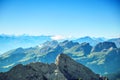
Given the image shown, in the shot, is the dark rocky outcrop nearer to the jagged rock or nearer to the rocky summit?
the rocky summit

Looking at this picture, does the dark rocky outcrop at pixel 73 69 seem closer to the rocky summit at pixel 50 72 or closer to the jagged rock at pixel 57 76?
the rocky summit at pixel 50 72

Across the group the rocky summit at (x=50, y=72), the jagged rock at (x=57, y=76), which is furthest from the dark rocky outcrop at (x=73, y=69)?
the jagged rock at (x=57, y=76)

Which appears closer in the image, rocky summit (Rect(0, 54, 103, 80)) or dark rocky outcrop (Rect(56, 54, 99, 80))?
rocky summit (Rect(0, 54, 103, 80))

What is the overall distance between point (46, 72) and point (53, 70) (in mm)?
4371

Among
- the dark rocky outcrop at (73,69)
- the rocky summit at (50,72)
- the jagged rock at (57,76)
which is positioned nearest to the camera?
the jagged rock at (57,76)

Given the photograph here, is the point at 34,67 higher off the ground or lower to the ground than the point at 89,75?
higher

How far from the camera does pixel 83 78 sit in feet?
478

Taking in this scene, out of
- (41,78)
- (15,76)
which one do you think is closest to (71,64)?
(41,78)

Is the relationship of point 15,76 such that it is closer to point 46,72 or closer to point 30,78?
point 30,78

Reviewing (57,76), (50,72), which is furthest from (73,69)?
(57,76)

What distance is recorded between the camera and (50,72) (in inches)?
5305

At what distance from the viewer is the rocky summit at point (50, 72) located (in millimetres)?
127375

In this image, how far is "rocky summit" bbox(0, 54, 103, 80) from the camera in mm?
127375

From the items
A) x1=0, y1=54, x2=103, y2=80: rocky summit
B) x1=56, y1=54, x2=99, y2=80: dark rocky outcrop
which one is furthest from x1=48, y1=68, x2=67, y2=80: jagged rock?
x1=56, y1=54, x2=99, y2=80: dark rocky outcrop
